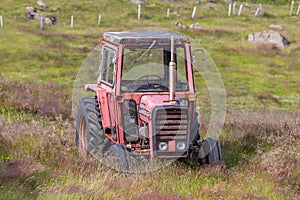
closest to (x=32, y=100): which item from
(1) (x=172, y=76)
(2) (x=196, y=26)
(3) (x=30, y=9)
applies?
(1) (x=172, y=76)

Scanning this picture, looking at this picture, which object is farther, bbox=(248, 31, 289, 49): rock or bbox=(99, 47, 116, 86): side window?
bbox=(248, 31, 289, 49): rock

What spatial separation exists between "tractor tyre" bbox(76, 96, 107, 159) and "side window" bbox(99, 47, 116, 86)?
0.61 meters

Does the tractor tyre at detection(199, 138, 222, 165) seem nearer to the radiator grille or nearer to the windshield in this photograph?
the radiator grille

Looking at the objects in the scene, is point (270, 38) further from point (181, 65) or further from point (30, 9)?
point (181, 65)

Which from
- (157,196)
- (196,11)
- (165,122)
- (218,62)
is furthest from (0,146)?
(196,11)

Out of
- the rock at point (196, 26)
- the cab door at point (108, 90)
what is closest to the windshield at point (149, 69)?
the cab door at point (108, 90)

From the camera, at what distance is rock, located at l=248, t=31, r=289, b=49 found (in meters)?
45.4

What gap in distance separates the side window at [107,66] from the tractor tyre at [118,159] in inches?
52.1

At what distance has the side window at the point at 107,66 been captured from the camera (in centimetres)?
1023

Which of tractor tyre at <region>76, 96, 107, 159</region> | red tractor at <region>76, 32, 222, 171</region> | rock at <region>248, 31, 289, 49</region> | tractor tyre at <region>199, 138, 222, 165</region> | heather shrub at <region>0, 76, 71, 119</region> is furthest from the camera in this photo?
rock at <region>248, 31, 289, 49</region>

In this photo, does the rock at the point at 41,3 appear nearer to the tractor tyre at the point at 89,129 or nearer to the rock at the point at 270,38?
the rock at the point at 270,38

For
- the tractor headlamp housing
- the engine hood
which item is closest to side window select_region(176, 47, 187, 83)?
the engine hood

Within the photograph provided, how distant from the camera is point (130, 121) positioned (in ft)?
32.4

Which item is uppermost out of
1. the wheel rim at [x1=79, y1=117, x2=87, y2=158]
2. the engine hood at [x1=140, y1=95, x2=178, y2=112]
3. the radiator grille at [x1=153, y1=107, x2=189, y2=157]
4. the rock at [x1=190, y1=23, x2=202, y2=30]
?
the engine hood at [x1=140, y1=95, x2=178, y2=112]
